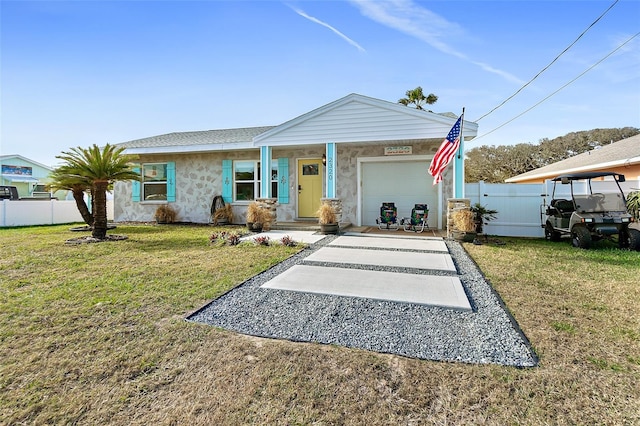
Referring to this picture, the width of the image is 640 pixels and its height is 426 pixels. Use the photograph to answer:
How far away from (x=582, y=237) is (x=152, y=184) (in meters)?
13.3

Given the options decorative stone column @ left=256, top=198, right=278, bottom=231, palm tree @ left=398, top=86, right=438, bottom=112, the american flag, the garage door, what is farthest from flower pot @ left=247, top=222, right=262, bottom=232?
palm tree @ left=398, top=86, right=438, bottom=112

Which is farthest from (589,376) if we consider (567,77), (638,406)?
(567,77)

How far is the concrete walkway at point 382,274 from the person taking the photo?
11.1 feet

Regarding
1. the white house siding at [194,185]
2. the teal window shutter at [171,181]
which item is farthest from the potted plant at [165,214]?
the teal window shutter at [171,181]

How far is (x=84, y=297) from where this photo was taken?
3.25 metres

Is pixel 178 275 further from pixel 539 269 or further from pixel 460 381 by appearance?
pixel 539 269

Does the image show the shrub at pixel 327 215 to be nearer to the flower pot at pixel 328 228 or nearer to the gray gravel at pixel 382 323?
the flower pot at pixel 328 228

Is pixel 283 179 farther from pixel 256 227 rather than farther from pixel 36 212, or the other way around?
pixel 36 212

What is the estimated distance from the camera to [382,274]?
4.21m

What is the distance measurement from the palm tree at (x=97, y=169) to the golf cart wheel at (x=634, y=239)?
451 inches

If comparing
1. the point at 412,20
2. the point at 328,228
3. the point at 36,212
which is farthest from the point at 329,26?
the point at 36,212

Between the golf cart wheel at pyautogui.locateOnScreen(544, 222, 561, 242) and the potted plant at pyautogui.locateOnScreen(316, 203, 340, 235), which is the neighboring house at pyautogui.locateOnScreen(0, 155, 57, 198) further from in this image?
the golf cart wheel at pyautogui.locateOnScreen(544, 222, 561, 242)

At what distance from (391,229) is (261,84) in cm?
717

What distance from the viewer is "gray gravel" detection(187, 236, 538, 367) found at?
7.25 ft
